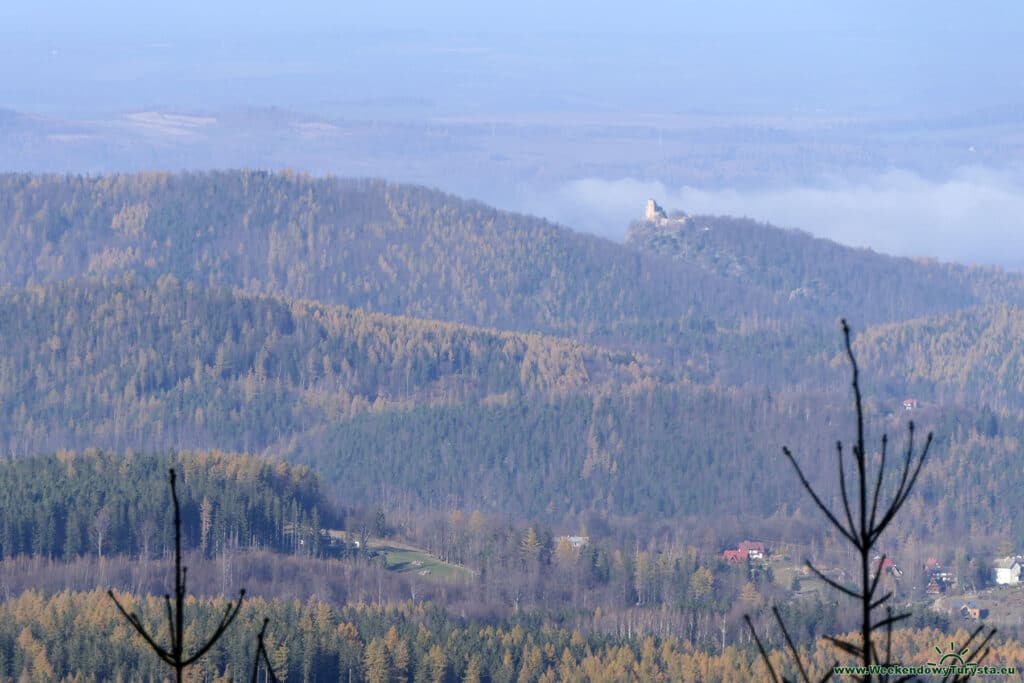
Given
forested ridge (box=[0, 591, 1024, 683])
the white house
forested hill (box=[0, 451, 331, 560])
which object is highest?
forested hill (box=[0, 451, 331, 560])

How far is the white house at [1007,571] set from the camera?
12506cm

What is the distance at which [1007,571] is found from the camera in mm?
127250

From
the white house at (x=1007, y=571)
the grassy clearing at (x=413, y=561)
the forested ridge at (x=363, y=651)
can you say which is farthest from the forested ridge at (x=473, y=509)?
the white house at (x=1007, y=571)

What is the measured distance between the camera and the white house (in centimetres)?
12506

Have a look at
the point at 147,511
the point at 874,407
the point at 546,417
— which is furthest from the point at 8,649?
the point at 874,407

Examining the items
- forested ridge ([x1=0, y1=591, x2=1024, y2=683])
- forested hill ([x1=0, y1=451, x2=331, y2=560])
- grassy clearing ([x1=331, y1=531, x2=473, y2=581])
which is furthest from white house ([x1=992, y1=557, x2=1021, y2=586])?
forested hill ([x1=0, y1=451, x2=331, y2=560])

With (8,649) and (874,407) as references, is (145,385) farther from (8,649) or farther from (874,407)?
(8,649)

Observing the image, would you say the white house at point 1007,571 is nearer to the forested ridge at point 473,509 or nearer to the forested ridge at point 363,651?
the forested ridge at point 473,509

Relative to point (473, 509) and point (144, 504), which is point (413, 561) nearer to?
point (144, 504)

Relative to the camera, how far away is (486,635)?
98.9m

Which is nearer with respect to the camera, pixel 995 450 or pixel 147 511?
pixel 147 511

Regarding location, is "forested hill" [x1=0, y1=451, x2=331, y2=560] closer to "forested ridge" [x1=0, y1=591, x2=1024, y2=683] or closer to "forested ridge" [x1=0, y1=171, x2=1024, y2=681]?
"forested ridge" [x1=0, y1=171, x2=1024, y2=681]

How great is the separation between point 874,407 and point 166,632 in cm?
10773

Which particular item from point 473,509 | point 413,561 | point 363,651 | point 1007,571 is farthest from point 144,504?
point 1007,571
